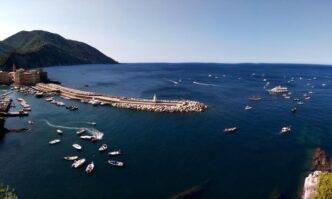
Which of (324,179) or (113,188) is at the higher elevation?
(324,179)

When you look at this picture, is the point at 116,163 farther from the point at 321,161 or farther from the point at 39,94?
the point at 39,94

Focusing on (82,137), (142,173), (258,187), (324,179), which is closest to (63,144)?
(82,137)

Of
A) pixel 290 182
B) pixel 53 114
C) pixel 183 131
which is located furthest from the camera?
pixel 53 114

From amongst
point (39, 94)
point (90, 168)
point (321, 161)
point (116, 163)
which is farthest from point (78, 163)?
point (39, 94)

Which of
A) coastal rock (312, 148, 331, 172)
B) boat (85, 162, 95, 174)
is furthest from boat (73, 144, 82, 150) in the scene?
coastal rock (312, 148, 331, 172)

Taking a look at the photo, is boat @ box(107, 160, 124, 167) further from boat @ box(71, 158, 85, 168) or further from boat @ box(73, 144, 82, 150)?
boat @ box(73, 144, 82, 150)

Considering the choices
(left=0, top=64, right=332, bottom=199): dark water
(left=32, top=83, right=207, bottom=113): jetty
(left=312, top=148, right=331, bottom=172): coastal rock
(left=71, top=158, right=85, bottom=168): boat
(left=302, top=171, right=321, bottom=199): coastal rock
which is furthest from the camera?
(left=32, top=83, right=207, bottom=113): jetty

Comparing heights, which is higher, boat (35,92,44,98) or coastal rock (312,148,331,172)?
boat (35,92,44,98)

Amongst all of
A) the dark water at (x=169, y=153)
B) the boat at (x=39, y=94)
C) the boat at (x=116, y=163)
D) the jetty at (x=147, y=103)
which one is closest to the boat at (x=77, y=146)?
the dark water at (x=169, y=153)

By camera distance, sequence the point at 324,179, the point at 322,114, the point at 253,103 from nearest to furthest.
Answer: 1. the point at 324,179
2. the point at 322,114
3. the point at 253,103

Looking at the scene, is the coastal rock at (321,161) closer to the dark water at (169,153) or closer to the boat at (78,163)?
the dark water at (169,153)

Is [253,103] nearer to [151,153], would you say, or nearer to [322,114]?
[322,114]
